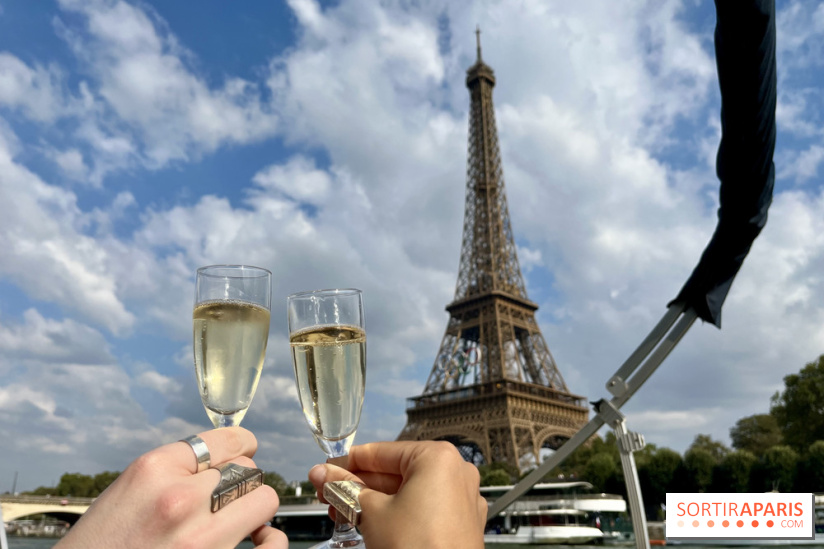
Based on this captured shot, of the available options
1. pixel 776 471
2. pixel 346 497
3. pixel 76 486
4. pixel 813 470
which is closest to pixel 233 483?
pixel 346 497

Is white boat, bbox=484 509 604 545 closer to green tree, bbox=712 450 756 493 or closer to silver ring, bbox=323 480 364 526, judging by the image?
green tree, bbox=712 450 756 493

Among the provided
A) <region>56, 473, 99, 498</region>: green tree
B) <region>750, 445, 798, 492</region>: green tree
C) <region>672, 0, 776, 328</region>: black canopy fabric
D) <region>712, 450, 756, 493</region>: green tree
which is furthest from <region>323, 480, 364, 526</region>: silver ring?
<region>56, 473, 99, 498</region>: green tree

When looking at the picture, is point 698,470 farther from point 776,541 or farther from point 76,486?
point 76,486

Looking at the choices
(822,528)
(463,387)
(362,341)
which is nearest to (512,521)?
(463,387)

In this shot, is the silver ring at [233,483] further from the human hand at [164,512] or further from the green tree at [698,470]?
the green tree at [698,470]

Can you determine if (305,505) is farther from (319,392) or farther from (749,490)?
(319,392)
